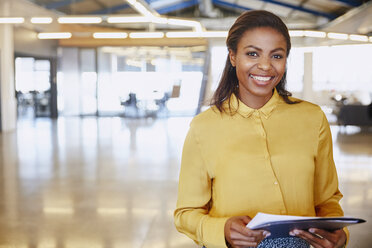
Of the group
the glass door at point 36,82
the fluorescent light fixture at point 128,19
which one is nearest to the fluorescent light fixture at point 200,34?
the fluorescent light fixture at point 128,19

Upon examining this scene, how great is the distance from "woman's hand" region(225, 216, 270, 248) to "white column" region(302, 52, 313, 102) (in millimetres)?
19078

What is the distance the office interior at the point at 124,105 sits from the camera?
13.7 ft

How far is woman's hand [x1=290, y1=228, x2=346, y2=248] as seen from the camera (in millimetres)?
1116

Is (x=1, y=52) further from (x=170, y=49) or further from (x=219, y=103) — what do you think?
(x=219, y=103)

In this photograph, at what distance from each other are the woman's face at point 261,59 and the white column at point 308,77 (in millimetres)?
18902

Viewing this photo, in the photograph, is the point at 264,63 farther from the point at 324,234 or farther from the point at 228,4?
the point at 228,4

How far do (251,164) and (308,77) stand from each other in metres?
19.2

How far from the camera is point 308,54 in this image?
19469mm

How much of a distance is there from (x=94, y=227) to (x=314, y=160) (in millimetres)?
3047

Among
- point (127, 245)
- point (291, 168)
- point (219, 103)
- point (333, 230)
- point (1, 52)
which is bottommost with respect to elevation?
point (127, 245)

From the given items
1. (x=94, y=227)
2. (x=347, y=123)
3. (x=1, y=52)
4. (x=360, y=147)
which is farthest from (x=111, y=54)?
(x=94, y=227)

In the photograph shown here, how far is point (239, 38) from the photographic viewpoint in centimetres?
129

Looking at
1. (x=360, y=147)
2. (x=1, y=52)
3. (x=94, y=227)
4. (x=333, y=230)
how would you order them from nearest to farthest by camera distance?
(x=333, y=230) → (x=94, y=227) → (x=360, y=147) → (x=1, y=52)

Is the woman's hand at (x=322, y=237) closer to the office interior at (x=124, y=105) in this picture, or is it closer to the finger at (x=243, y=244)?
the finger at (x=243, y=244)
